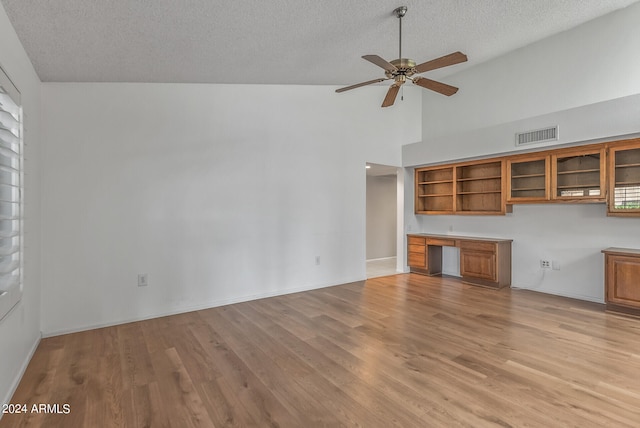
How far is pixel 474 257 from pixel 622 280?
5.81 ft

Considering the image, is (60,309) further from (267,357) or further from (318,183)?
(318,183)

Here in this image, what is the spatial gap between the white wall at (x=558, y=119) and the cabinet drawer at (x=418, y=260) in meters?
0.56

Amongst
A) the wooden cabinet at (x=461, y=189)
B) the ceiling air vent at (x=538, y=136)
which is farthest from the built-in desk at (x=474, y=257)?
the ceiling air vent at (x=538, y=136)

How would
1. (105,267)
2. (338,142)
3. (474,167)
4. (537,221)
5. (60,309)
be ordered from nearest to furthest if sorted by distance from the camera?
1. (60,309)
2. (105,267)
3. (537,221)
4. (338,142)
5. (474,167)

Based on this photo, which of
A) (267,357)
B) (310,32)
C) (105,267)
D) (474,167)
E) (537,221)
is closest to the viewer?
(267,357)

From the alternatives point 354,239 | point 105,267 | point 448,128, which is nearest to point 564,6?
point 448,128

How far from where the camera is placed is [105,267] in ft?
11.0

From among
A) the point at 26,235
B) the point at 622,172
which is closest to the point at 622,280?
the point at 622,172

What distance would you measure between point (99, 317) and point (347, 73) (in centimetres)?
415

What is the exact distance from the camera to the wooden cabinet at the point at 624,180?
12.1 feet

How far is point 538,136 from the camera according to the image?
4.39 meters

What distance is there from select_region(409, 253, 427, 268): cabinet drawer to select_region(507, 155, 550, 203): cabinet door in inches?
68.2

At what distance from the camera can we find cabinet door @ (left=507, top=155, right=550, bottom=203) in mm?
4480

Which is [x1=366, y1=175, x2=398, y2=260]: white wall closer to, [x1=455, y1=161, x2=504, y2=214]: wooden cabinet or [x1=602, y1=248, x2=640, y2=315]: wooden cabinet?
[x1=455, y1=161, x2=504, y2=214]: wooden cabinet
